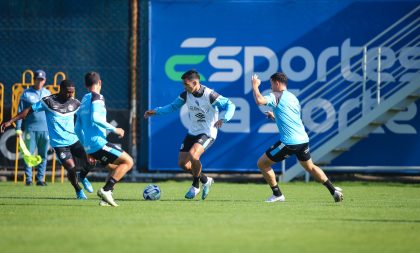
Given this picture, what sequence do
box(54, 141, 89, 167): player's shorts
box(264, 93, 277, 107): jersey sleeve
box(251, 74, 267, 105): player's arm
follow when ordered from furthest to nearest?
box(54, 141, 89, 167): player's shorts → box(264, 93, 277, 107): jersey sleeve → box(251, 74, 267, 105): player's arm

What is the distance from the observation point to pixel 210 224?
37.2ft

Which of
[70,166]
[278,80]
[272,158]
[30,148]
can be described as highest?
[278,80]

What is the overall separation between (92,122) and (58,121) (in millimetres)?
2736

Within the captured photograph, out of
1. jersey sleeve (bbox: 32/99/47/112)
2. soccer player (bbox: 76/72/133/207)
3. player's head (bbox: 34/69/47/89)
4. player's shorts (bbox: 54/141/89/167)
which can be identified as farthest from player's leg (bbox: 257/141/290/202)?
player's head (bbox: 34/69/47/89)

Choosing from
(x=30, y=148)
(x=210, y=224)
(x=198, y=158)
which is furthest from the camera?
(x=30, y=148)

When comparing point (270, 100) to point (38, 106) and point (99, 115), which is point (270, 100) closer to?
point (99, 115)

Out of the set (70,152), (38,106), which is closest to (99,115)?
(70,152)

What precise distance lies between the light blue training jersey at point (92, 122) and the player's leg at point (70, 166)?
1.84 meters

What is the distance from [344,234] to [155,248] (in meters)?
2.44

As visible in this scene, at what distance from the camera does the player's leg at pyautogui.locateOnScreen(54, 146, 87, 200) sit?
15.7 metres

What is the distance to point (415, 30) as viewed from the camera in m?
22.0

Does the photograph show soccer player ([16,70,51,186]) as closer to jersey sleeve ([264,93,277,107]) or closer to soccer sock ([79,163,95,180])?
soccer sock ([79,163,95,180])

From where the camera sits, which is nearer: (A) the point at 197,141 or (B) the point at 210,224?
(B) the point at 210,224

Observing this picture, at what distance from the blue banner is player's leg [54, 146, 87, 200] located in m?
6.05
